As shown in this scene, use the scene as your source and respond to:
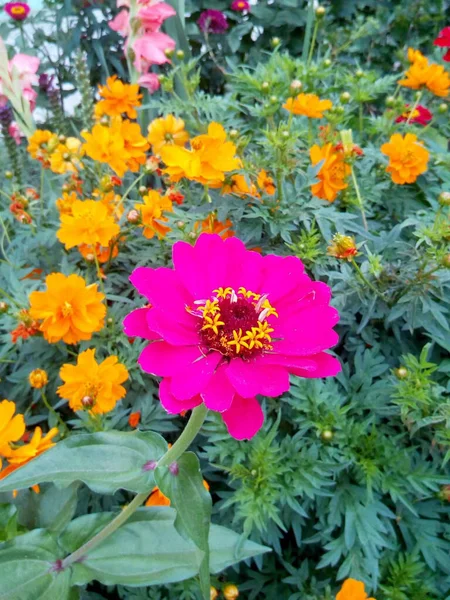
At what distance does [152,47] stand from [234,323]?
43.4 inches

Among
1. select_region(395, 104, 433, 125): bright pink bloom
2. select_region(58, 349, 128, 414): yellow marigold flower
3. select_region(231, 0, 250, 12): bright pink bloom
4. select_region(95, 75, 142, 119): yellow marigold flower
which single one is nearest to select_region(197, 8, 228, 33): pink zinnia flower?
select_region(231, 0, 250, 12): bright pink bloom

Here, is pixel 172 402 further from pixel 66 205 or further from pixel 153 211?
pixel 66 205

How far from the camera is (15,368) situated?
1.06m

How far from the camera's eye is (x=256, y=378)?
1.66 feet

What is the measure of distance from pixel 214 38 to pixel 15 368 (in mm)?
1739

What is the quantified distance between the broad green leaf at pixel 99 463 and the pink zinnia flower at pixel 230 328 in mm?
163

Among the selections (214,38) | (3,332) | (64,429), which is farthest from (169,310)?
(214,38)

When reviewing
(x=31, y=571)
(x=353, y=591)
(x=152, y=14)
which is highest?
(x=152, y=14)

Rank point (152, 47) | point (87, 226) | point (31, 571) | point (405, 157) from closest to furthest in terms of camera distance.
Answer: point (31, 571)
point (87, 226)
point (405, 157)
point (152, 47)

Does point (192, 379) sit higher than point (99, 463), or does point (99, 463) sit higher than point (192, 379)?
point (192, 379)

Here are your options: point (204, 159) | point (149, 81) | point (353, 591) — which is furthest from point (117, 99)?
point (353, 591)

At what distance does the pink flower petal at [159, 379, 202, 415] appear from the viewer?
1.57 feet

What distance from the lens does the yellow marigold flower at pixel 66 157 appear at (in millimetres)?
1129

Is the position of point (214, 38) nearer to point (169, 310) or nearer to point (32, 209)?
point (32, 209)
